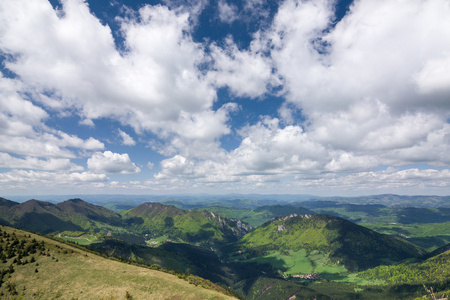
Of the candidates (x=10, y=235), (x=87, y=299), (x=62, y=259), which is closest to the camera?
(x=87, y=299)

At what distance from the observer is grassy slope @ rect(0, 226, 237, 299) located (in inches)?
2307

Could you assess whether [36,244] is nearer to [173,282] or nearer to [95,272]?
[95,272]

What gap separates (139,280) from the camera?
6531 centimetres

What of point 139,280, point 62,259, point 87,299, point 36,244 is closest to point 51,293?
point 87,299

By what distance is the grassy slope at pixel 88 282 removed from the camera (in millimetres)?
58594

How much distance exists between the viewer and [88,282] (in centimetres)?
6372

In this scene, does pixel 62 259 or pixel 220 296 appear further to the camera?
pixel 62 259

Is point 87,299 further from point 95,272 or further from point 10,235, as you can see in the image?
point 10,235

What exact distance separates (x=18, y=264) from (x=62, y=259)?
37.4 ft

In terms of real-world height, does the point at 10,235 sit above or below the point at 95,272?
above

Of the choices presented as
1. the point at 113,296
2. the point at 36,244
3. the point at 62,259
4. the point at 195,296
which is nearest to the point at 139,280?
the point at 113,296

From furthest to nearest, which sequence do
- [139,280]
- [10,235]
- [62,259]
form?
[10,235] < [62,259] < [139,280]

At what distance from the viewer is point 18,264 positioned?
218 ft

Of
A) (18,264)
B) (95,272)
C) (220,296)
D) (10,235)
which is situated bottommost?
(220,296)
